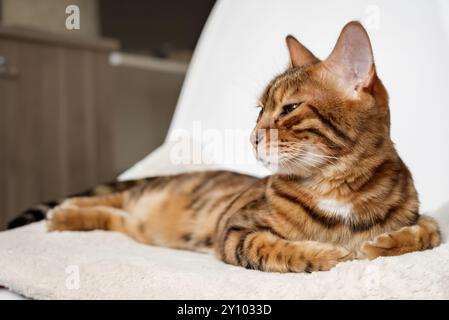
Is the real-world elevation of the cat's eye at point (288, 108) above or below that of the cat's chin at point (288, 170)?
above

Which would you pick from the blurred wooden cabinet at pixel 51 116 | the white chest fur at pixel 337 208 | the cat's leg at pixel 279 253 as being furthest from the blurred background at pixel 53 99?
the white chest fur at pixel 337 208

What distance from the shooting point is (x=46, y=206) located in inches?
54.0

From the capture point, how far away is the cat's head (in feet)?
2.67

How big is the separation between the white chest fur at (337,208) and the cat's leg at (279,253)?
76 mm

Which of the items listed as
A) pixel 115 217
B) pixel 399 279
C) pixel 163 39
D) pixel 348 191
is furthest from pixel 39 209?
pixel 163 39

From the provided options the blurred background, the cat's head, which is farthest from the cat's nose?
the blurred background

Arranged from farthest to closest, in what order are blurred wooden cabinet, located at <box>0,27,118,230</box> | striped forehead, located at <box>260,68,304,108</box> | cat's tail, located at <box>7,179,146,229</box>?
blurred wooden cabinet, located at <box>0,27,118,230</box>
cat's tail, located at <box>7,179,146,229</box>
striped forehead, located at <box>260,68,304,108</box>

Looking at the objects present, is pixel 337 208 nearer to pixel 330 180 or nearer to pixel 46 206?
pixel 330 180

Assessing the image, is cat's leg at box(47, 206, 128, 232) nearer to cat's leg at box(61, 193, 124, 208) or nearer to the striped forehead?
cat's leg at box(61, 193, 124, 208)

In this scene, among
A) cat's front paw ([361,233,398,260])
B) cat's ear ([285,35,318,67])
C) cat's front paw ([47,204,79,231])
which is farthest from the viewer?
cat's front paw ([47,204,79,231])

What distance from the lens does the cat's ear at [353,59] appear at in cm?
79

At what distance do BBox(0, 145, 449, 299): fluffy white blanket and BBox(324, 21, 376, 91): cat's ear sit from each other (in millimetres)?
296

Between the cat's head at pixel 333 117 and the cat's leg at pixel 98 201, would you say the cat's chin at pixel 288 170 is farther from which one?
the cat's leg at pixel 98 201

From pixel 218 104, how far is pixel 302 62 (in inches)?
23.3
